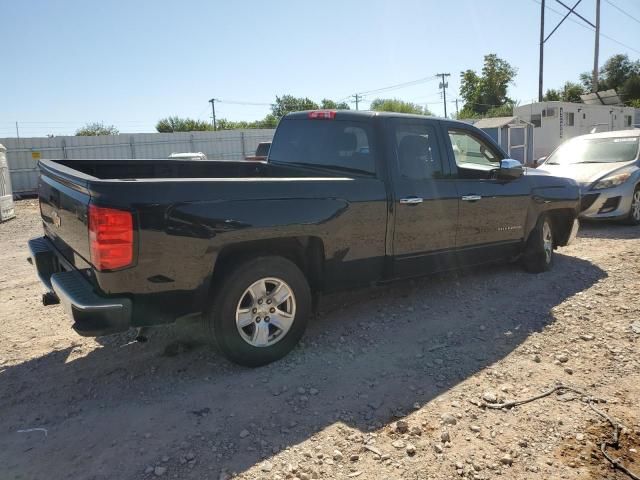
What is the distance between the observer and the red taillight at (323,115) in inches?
191

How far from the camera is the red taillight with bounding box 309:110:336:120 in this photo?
4.86m

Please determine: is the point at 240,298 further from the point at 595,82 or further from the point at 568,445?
the point at 595,82

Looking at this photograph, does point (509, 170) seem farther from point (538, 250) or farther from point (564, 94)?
point (564, 94)

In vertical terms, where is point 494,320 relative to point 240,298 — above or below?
below

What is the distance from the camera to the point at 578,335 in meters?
4.32

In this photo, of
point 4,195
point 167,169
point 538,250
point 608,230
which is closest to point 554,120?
point 608,230

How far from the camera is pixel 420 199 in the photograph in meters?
4.55

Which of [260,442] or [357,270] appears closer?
[260,442]

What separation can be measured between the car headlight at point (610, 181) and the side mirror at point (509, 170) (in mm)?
4398

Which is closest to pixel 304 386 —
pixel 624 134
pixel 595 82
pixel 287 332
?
pixel 287 332

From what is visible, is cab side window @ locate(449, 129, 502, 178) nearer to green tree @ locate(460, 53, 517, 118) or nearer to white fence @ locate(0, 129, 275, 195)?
white fence @ locate(0, 129, 275, 195)

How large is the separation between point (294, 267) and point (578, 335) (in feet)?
8.09

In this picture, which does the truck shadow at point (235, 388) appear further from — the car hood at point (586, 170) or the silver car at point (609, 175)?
the car hood at point (586, 170)

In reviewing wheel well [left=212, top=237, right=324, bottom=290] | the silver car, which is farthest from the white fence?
wheel well [left=212, top=237, right=324, bottom=290]
